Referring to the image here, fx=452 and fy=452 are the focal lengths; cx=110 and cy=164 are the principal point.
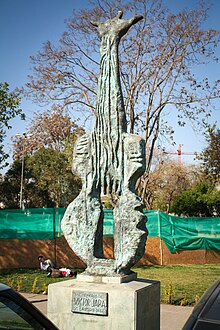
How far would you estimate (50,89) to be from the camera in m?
21.0

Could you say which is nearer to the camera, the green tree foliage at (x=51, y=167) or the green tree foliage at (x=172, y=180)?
the green tree foliage at (x=51, y=167)

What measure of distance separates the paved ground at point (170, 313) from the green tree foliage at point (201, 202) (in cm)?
2323

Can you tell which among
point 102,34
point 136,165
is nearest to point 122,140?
point 136,165

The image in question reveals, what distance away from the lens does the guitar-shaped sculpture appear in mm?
6155

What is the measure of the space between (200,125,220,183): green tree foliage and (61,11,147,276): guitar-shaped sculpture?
23300 mm

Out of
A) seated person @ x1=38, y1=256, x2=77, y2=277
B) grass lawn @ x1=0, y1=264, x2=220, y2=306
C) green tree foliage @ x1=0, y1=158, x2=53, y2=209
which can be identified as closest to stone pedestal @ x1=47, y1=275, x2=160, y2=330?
grass lawn @ x1=0, y1=264, x2=220, y2=306

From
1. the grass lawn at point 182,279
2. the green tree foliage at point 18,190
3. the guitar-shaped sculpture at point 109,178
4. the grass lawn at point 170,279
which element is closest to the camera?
the guitar-shaped sculpture at point 109,178

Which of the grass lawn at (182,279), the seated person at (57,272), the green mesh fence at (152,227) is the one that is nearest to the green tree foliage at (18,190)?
the green mesh fence at (152,227)

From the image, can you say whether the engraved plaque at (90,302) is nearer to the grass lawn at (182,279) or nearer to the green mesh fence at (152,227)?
the grass lawn at (182,279)

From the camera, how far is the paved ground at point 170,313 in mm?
7895

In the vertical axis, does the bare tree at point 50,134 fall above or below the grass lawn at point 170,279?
above

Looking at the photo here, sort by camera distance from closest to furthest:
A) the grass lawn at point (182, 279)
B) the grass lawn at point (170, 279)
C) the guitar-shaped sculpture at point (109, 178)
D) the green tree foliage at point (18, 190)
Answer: the guitar-shaped sculpture at point (109, 178) → the grass lawn at point (182, 279) → the grass lawn at point (170, 279) → the green tree foliage at point (18, 190)

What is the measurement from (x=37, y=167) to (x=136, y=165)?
33915mm

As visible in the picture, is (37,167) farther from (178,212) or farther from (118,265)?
(118,265)
